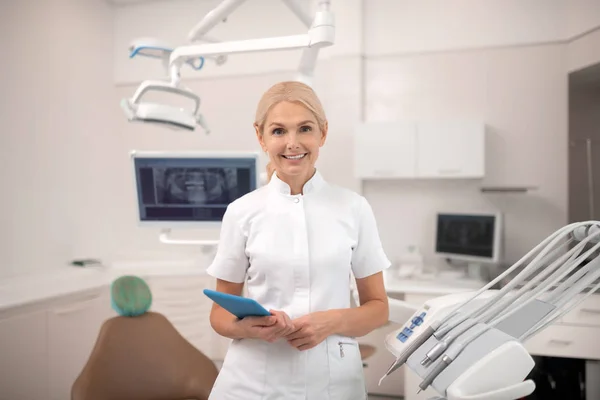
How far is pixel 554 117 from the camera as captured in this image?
10.8 ft

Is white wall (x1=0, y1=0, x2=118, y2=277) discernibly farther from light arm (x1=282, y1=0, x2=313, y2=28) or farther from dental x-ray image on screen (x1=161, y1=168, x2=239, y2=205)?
light arm (x1=282, y1=0, x2=313, y2=28)

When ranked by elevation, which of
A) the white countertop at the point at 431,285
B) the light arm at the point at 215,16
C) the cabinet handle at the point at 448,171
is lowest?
the white countertop at the point at 431,285

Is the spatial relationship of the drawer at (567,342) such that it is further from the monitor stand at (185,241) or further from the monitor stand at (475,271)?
the monitor stand at (185,241)

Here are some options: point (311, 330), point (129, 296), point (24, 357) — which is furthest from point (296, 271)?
point (24, 357)

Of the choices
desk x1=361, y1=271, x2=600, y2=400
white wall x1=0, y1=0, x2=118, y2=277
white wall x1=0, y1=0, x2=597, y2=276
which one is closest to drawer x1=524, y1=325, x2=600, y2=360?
desk x1=361, y1=271, x2=600, y2=400

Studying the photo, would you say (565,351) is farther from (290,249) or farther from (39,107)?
(39,107)

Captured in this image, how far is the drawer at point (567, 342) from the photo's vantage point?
2.46 meters

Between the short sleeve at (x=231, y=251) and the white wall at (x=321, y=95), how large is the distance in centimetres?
235

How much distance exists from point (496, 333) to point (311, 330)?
1.20 feet

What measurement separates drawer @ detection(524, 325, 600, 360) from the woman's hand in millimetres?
1914

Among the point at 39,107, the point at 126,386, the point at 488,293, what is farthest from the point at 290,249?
the point at 39,107

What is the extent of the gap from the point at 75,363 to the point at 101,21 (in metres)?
2.64

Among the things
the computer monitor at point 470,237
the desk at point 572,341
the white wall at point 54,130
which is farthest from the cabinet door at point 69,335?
the computer monitor at point 470,237

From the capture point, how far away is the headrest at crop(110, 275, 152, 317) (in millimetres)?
1784
